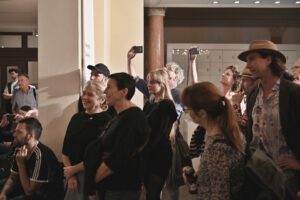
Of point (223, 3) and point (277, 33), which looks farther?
point (277, 33)

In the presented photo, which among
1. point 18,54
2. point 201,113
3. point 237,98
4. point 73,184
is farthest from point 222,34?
point 201,113

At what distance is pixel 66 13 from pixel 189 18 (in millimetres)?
7560

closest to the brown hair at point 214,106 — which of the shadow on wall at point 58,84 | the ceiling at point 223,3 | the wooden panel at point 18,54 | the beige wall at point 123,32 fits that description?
the shadow on wall at point 58,84

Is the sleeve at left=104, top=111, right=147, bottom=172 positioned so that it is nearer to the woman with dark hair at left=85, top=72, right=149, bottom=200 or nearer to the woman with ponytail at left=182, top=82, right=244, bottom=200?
the woman with dark hair at left=85, top=72, right=149, bottom=200

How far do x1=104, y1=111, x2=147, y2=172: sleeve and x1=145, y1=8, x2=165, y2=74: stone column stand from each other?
693 cm

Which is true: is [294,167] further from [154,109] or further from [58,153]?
[58,153]

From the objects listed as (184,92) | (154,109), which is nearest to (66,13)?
(154,109)

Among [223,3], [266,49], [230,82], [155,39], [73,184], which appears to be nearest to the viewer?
[266,49]

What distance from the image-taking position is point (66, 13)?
3.63 m

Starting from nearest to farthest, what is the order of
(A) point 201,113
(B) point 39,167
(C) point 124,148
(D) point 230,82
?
(A) point 201,113, (C) point 124,148, (B) point 39,167, (D) point 230,82

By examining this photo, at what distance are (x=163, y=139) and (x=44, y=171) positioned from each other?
0.91 metres

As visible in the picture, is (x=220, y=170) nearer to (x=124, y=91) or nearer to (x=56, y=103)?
(x=124, y=91)

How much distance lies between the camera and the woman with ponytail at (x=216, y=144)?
6.14 ft

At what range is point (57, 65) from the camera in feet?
12.0
